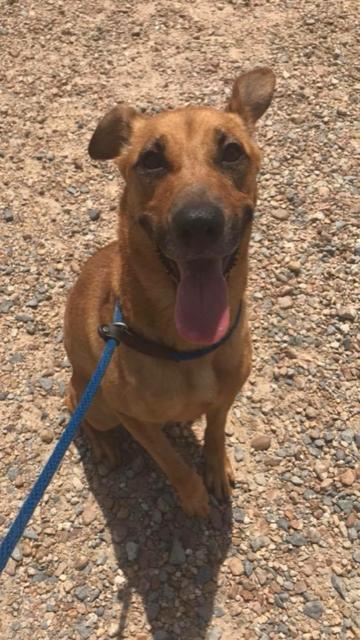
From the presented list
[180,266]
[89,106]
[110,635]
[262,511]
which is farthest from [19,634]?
[89,106]

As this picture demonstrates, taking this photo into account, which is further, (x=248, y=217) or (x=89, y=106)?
(x=89, y=106)

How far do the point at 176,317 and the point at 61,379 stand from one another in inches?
80.3

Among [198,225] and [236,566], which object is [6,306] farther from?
[198,225]

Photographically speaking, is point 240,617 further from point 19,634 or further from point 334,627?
point 19,634

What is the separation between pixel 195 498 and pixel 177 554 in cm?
38

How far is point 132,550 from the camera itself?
160 inches

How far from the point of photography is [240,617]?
3830 millimetres

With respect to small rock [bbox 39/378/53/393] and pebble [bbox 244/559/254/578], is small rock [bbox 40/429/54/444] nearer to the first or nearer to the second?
small rock [bbox 39/378/53/393]

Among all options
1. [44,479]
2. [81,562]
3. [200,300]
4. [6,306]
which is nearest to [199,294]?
[200,300]

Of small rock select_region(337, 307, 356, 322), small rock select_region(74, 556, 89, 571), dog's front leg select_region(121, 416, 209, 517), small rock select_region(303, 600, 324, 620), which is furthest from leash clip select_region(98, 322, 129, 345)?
small rock select_region(337, 307, 356, 322)

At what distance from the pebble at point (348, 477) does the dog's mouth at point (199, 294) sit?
5.91 feet

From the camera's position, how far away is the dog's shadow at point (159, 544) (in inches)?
152

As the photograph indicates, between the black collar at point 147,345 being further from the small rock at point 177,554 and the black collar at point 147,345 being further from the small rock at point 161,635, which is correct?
the small rock at point 161,635

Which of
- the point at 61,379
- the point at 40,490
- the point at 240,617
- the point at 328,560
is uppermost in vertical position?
the point at 40,490
